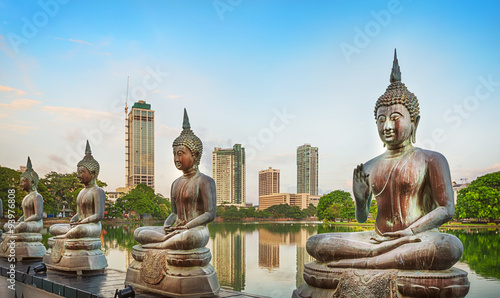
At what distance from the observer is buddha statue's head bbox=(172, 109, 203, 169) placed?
7.81m

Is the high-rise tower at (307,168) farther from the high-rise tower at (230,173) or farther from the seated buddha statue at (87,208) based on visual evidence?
the seated buddha statue at (87,208)

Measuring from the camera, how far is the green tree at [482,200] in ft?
129

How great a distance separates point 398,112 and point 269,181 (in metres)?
102

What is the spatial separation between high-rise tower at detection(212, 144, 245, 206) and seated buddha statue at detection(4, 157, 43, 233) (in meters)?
37.6

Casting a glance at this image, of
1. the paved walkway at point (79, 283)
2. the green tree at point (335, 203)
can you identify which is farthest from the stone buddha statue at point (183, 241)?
the green tree at point (335, 203)

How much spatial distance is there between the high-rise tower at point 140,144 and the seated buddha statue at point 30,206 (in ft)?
164

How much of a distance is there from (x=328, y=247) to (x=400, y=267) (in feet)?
2.67

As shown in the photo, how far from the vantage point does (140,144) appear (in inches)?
2995

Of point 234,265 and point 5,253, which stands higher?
point 5,253

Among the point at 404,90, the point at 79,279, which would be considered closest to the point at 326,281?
the point at 404,90

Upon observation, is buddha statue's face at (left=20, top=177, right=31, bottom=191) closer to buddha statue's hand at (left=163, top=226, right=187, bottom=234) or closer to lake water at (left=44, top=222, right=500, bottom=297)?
lake water at (left=44, top=222, right=500, bottom=297)

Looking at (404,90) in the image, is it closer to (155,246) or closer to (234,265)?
(155,246)

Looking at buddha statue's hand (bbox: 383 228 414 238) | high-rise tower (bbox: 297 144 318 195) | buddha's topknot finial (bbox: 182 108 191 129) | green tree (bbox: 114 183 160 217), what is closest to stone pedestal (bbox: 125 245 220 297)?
buddha's topknot finial (bbox: 182 108 191 129)

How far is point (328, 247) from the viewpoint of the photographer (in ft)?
16.9
